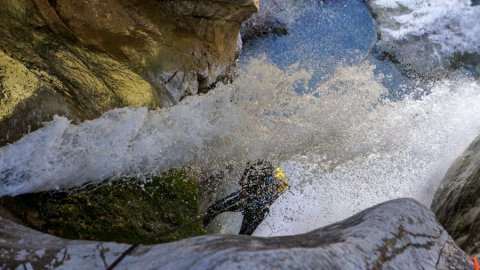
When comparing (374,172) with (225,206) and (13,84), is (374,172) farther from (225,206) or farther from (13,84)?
(13,84)

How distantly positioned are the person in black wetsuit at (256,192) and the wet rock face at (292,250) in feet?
7.32

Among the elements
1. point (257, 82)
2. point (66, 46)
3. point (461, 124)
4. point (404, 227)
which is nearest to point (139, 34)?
point (66, 46)

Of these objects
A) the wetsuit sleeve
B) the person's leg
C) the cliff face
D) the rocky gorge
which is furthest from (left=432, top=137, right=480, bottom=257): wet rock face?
the cliff face

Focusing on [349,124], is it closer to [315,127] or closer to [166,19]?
[315,127]

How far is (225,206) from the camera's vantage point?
4180mm

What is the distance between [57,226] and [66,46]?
2.01 m

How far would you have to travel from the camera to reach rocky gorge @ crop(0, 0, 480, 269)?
72.9 inches

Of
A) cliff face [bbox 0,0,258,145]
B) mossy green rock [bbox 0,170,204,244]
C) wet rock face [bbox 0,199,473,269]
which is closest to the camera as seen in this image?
wet rock face [bbox 0,199,473,269]

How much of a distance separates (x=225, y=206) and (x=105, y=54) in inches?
79.2

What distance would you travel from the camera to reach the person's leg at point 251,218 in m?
4.49

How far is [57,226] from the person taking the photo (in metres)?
2.72

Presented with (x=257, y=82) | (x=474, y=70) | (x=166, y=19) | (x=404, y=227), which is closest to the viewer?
(x=404, y=227)

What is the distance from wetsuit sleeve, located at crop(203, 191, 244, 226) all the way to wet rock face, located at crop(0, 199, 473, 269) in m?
2.07

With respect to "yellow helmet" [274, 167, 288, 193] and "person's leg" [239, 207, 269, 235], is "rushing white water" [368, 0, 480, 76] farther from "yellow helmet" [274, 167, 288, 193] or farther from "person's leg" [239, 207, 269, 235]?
"person's leg" [239, 207, 269, 235]
